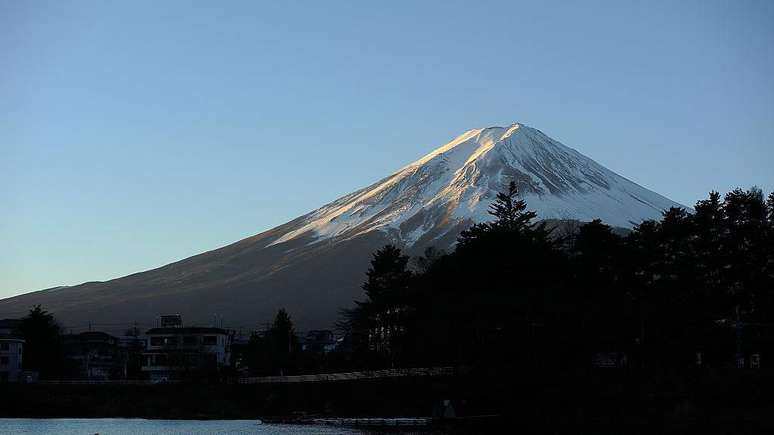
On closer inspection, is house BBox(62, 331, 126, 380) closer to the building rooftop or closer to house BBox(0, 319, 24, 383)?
the building rooftop

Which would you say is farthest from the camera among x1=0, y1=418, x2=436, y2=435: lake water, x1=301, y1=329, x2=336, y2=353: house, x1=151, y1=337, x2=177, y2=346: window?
x1=301, y1=329, x2=336, y2=353: house

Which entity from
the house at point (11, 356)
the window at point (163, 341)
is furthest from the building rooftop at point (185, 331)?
the house at point (11, 356)

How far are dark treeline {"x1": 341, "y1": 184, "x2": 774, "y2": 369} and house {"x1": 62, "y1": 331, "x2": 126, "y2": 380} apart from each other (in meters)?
49.5

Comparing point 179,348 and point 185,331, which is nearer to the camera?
point 179,348

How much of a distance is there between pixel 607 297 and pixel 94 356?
2903 inches

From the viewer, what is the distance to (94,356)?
381 ft

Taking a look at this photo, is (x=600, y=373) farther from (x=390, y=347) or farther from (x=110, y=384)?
(x=110, y=384)

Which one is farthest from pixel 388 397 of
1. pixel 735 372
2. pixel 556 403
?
pixel 735 372

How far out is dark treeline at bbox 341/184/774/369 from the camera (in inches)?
1943

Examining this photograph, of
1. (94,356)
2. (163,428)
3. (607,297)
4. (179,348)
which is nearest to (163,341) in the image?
(179,348)

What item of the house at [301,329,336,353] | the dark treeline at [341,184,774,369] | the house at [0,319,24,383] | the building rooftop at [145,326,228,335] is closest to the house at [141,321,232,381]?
the building rooftop at [145,326,228,335]

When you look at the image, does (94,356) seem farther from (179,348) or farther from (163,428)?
(163,428)

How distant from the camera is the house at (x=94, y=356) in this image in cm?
10525

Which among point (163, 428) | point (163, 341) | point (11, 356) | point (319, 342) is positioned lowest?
point (163, 428)
